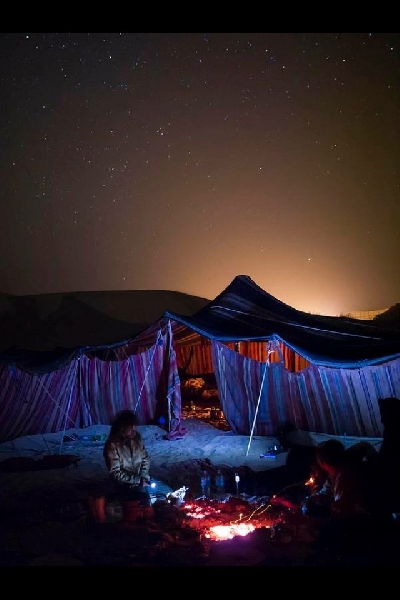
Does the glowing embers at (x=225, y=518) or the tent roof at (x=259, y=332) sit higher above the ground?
the tent roof at (x=259, y=332)

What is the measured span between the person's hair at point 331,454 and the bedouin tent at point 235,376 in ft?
6.93

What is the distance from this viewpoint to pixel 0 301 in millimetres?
30531

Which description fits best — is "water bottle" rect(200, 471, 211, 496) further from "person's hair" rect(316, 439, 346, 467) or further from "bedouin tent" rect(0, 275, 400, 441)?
"bedouin tent" rect(0, 275, 400, 441)

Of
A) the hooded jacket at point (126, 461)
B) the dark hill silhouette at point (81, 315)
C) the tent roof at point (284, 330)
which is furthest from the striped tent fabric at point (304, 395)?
the dark hill silhouette at point (81, 315)

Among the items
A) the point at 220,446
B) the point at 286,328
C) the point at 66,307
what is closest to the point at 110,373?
the point at 220,446

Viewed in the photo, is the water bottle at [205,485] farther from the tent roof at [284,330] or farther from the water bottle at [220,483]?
the tent roof at [284,330]

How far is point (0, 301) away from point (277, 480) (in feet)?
94.5

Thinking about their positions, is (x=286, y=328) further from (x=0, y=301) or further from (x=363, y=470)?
(x=0, y=301)

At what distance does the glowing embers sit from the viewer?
14.0ft

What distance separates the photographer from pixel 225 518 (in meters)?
4.55

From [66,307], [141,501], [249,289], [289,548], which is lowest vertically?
[289,548]

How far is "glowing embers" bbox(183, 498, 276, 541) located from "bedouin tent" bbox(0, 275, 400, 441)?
8.01 feet

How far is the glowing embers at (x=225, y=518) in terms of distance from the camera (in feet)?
14.0

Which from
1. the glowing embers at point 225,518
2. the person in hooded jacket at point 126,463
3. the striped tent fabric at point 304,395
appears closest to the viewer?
the glowing embers at point 225,518
